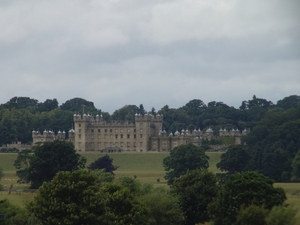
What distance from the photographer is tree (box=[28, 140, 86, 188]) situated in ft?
377

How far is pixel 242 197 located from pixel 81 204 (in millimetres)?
11354

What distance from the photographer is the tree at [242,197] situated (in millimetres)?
68688

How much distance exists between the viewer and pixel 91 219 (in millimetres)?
63438

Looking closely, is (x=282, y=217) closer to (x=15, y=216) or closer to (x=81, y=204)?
(x=81, y=204)

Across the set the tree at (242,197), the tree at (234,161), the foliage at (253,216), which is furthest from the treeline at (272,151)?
the foliage at (253,216)

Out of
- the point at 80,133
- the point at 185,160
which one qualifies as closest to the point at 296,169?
the point at 185,160

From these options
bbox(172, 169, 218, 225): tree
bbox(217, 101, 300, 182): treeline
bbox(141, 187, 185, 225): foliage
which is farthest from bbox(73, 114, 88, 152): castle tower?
bbox(141, 187, 185, 225): foliage

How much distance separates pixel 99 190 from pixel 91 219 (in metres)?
4.15

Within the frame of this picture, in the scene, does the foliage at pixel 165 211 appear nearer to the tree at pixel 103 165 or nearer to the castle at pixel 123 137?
the tree at pixel 103 165

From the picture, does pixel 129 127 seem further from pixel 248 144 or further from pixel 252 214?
pixel 252 214

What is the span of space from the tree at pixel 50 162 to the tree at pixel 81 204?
47073 mm

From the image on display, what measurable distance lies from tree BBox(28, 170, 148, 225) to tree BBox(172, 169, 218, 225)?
9.54 meters

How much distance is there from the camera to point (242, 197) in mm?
69188

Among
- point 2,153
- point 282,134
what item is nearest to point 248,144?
point 282,134
